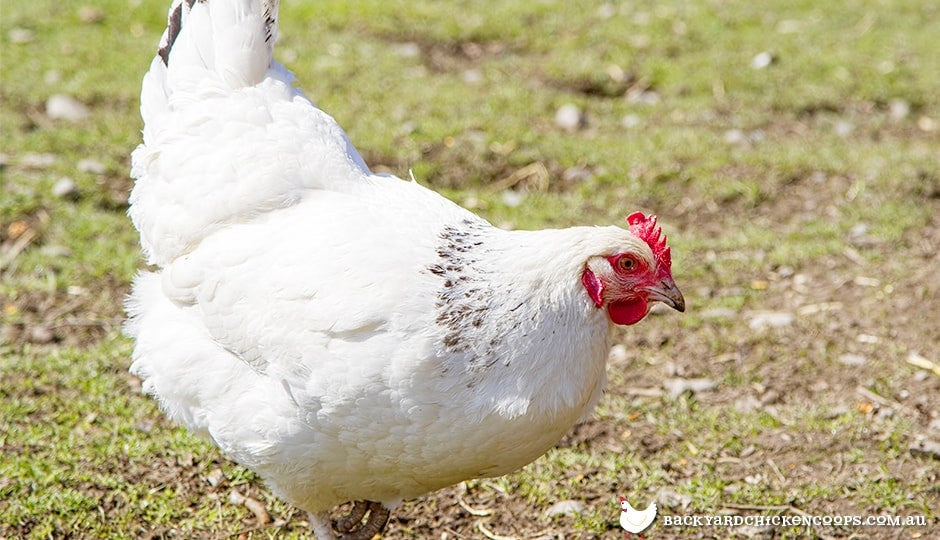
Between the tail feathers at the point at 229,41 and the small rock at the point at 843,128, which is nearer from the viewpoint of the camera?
the tail feathers at the point at 229,41

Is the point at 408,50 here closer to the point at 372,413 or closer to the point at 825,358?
the point at 825,358

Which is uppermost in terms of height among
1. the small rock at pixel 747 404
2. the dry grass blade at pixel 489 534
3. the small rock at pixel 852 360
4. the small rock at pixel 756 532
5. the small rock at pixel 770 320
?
the small rock at pixel 756 532

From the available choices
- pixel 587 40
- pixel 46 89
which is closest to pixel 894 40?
pixel 587 40

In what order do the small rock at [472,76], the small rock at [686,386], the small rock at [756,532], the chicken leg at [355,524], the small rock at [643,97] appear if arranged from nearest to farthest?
the chicken leg at [355,524]
the small rock at [756,532]
the small rock at [686,386]
the small rock at [643,97]
the small rock at [472,76]

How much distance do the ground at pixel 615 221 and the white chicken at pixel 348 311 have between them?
2.50 ft

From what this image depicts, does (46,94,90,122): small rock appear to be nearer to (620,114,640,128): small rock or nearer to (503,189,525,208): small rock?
(503,189,525,208): small rock

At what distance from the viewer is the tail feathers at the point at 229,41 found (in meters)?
3.97

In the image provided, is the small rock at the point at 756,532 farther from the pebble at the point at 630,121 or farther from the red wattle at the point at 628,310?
the pebble at the point at 630,121

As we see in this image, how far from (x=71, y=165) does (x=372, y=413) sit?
4.14m

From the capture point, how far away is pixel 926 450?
4.18m

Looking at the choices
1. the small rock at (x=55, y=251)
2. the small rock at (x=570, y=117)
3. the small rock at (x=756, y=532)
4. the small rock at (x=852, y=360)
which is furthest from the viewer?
the small rock at (x=570, y=117)

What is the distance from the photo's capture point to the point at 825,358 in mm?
4945

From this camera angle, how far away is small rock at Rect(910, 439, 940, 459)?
4.18 m

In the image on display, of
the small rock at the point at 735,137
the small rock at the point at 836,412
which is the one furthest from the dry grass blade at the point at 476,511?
the small rock at the point at 735,137
